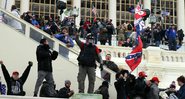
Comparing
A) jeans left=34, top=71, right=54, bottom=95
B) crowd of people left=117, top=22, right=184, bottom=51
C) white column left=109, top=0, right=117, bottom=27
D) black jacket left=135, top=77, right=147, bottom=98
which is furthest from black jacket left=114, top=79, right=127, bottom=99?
white column left=109, top=0, right=117, bottom=27

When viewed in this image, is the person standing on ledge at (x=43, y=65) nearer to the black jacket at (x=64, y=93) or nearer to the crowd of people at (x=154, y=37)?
the black jacket at (x=64, y=93)

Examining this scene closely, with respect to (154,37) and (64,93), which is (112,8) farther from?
(64,93)

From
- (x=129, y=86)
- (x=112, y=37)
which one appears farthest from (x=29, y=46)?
(x=112, y=37)

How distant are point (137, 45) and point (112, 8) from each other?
17.4 meters

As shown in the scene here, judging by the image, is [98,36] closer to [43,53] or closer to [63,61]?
[63,61]

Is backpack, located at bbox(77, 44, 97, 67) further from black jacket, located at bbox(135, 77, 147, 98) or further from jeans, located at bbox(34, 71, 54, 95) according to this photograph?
black jacket, located at bbox(135, 77, 147, 98)

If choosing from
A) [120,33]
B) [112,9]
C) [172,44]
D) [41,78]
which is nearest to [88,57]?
[41,78]

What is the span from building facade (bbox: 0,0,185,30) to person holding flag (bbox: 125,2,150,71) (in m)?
8.14

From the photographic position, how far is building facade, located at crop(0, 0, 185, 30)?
3703cm

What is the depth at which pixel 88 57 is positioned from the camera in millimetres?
12984

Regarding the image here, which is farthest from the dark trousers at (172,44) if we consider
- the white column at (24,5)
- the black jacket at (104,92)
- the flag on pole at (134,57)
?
the black jacket at (104,92)

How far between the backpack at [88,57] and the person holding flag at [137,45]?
271 inches

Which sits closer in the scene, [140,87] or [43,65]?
[43,65]

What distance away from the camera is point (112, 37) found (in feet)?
89.4
